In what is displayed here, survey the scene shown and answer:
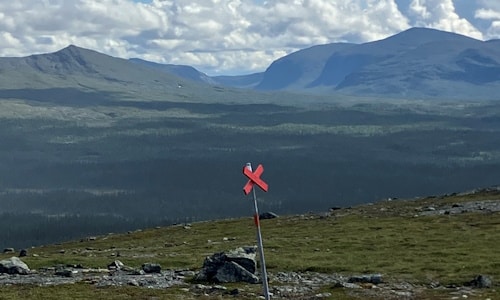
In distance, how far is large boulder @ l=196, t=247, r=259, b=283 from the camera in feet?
123

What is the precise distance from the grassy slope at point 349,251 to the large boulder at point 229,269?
10.3 feet

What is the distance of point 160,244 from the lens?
70375mm

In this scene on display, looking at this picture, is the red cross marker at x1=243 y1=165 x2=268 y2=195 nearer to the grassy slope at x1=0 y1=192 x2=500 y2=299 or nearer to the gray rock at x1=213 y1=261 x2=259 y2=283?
the grassy slope at x1=0 y1=192 x2=500 y2=299

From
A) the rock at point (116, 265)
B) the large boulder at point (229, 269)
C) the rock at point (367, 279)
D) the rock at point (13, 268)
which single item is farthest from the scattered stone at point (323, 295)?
the rock at point (13, 268)

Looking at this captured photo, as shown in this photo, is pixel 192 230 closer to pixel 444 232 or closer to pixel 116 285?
pixel 444 232

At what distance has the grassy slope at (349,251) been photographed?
3599 centimetres

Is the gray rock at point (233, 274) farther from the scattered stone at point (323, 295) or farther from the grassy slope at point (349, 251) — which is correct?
the scattered stone at point (323, 295)

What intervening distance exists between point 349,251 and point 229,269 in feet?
56.4

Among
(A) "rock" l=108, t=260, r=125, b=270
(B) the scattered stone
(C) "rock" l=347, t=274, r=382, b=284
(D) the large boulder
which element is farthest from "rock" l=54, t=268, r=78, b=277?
(C) "rock" l=347, t=274, r=382, b=284

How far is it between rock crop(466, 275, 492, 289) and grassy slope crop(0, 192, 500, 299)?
111 cm

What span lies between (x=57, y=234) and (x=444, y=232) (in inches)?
4735

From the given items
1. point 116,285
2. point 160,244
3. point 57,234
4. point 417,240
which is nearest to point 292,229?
point 160,244

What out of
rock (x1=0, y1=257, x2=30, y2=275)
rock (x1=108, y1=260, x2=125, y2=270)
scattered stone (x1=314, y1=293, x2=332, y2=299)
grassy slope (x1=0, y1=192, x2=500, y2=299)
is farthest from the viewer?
rock (x1=108, y1=260, x2=125, y2=270)

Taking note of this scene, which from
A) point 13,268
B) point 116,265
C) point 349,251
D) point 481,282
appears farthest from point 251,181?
point 349,251
